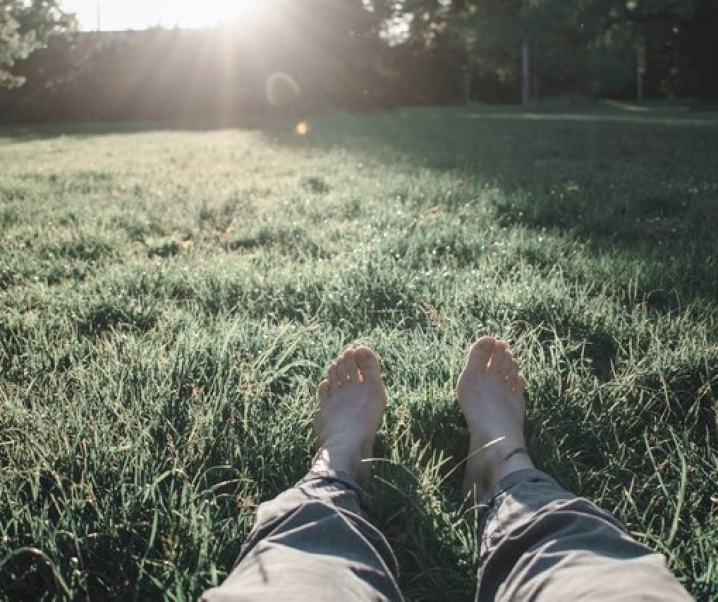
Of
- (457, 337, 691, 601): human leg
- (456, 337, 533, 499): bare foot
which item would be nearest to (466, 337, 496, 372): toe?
(456, 337, 533, 499): bare foot

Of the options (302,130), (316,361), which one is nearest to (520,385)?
(316,361)

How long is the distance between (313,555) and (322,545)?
3cm

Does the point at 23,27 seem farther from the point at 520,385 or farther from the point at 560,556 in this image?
the point at 560,556

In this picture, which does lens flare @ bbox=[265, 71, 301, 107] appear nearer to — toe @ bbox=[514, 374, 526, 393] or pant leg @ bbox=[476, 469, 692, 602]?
toe @ bbox=[514, 374, 526, 393]

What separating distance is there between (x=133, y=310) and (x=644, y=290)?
6.25ft

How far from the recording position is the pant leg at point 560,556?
0.73 m

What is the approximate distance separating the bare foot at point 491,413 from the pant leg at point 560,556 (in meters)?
0.14

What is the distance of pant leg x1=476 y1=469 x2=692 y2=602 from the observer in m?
0.73

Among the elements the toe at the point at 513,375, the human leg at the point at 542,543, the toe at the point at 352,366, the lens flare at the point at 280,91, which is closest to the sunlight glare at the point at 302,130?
the lens flare at the point at 280,91

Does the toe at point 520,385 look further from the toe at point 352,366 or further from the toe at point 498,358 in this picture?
the toe at point 352,366

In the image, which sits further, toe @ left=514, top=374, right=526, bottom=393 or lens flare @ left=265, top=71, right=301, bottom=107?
lens flare @ left=265, top=71, right=301, bottom=107

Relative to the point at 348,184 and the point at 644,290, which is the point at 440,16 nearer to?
the point at 348,184

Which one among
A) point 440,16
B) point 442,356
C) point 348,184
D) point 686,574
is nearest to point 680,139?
point 348,184

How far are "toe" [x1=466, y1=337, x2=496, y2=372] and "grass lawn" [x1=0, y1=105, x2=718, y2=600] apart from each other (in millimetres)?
56
